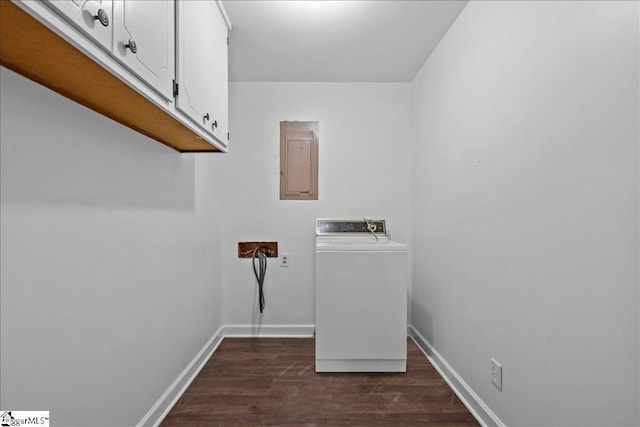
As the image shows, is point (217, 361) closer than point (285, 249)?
Yes

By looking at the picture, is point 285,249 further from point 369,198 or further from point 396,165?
point 396,165

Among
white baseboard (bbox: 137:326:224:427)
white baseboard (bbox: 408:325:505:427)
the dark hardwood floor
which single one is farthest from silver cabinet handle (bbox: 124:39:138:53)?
white baseboard (bbox: 408:325:505:427)

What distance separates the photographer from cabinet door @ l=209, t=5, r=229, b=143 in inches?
63.9

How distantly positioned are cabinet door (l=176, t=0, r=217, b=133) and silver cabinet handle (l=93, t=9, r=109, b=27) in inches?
17.5

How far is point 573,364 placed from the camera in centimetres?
106

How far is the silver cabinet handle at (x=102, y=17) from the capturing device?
0.73 m

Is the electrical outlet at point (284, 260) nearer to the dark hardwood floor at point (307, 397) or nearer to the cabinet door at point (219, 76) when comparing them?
the dark hardwood floor at point (307, 397)

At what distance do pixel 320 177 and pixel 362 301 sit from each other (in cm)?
128

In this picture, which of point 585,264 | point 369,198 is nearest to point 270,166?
point 369,198

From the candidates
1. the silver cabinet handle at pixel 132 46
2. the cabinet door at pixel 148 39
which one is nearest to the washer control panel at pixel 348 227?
the cabinet door at pixel 148 39

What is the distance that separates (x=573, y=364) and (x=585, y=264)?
14.6 inches

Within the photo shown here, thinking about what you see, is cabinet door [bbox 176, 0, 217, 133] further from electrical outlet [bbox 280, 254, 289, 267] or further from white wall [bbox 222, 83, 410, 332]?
electrical outlet [bbox 280, 254, 289, 267]

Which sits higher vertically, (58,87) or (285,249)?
(58,87)

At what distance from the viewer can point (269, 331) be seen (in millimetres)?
2816
